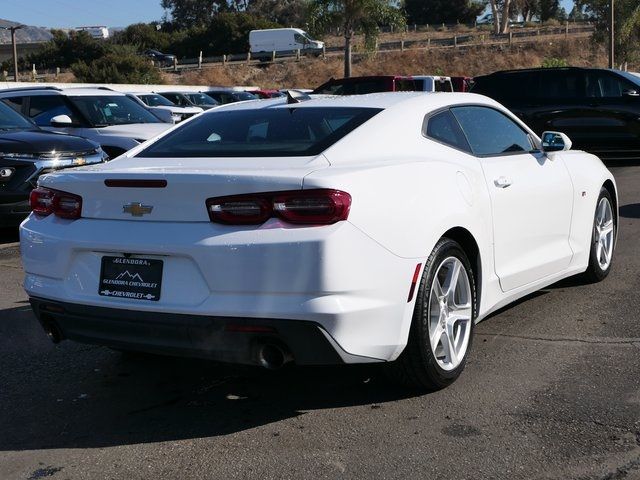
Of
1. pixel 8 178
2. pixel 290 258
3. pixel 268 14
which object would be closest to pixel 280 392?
pixel 290 258

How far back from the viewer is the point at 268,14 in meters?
107

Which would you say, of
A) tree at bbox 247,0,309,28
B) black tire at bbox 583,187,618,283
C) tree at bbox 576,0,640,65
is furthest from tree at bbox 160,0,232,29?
black tire at bbox 583,187,618,283

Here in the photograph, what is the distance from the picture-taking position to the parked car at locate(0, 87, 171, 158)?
41.2ft

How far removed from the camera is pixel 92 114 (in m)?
13.2

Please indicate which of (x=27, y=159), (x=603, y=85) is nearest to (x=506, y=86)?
(x=603, y=85)

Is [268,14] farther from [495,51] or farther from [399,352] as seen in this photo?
[399,352]

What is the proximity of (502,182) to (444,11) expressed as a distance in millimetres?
105665

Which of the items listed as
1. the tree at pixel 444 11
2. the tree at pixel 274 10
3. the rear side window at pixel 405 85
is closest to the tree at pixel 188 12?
the tree at pixel 274 10

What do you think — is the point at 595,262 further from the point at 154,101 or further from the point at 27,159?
the point at 154,101

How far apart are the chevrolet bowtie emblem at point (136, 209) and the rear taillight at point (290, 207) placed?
0.39 metres

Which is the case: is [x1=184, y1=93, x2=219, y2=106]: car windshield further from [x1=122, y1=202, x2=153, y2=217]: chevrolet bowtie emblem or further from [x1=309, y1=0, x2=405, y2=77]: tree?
[x1=122, y1=202, x2=153, y2=217]: chevrolet bowtie emblem

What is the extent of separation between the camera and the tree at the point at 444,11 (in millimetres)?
105625

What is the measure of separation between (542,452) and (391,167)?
1482 millimetres

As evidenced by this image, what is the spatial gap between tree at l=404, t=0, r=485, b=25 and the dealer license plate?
345 feet
